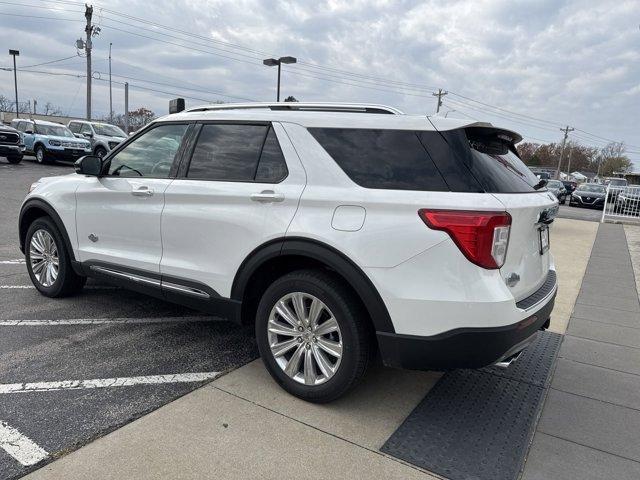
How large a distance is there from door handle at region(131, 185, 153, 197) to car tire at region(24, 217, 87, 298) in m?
1.24

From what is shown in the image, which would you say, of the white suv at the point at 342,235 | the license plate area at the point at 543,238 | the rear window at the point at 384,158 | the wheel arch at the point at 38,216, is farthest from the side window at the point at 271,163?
the wheel arch at the point at 38,216

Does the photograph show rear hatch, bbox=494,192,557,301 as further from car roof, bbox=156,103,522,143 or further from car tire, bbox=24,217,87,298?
car tire, bbox=24,217,87,298

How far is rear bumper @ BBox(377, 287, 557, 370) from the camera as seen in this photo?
8.57ft

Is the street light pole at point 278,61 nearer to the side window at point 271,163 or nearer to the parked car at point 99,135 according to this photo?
the parked car at point 99,135

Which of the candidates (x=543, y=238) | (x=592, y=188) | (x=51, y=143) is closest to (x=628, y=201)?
(x=592, y=188)

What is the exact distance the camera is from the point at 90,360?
3.62m

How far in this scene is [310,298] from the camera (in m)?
3.07

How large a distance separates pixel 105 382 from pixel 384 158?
2.29m

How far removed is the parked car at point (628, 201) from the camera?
16.6 meters

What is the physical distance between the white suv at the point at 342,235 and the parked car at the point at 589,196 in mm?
27052

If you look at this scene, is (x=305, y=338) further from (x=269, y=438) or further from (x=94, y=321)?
(x=94, y=321)

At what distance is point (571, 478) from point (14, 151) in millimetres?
22614

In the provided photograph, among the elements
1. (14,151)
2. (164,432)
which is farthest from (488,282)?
(14,151)

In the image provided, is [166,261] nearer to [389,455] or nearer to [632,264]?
[389,455]
